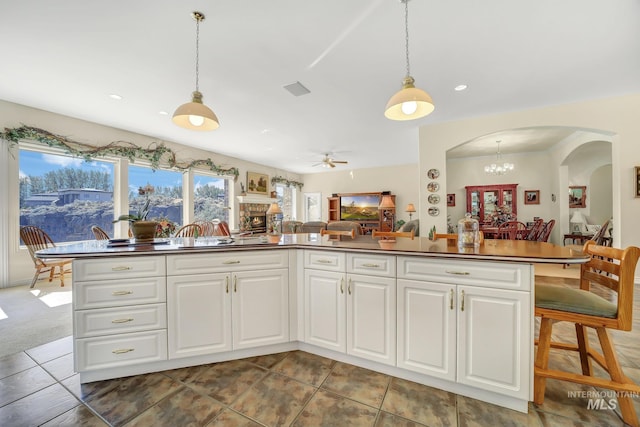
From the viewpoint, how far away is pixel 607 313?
137 cm

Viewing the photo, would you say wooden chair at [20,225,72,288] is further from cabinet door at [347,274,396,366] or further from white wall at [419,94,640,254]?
white wall at [419,94,640,254]

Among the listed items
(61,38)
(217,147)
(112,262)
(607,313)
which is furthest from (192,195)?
(607,313)

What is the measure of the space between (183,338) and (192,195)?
525 centimetres

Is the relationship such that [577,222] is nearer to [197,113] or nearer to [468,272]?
[468,272]

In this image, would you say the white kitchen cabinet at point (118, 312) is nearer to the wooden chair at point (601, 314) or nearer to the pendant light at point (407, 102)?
the pendant light at point (407, 102)

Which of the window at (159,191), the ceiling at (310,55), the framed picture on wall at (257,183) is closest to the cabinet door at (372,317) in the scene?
the ceiling at (310,55)

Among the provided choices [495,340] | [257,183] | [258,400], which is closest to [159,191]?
[257,183]

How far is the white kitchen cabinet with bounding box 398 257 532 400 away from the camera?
4.80 ft

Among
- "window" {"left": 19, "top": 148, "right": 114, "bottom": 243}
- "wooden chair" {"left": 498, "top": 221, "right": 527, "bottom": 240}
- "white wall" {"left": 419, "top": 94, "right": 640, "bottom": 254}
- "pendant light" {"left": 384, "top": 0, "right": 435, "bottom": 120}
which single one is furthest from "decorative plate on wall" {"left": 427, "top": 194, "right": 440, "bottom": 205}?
"window" {"left": 19, "top": 148, "right": 114, "bottom": 243}

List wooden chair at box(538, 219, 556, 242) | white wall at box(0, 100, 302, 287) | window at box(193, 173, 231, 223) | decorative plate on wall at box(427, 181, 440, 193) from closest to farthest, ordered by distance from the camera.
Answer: white wall at box(0, 100, 302, 287), decorative plate on wall at box(427, 181, 440, 193), wooden chair at box(538, 219, 556, 242), window at box(193, 173, 231, 223)

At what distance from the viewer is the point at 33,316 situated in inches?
112

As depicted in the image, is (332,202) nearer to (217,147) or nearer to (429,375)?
(217,147)

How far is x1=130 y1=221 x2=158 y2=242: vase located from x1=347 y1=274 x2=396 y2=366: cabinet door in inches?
73.2

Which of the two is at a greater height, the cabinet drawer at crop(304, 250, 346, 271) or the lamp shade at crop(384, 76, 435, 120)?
the lamp shade at crop(384, 76, 435, 120)
